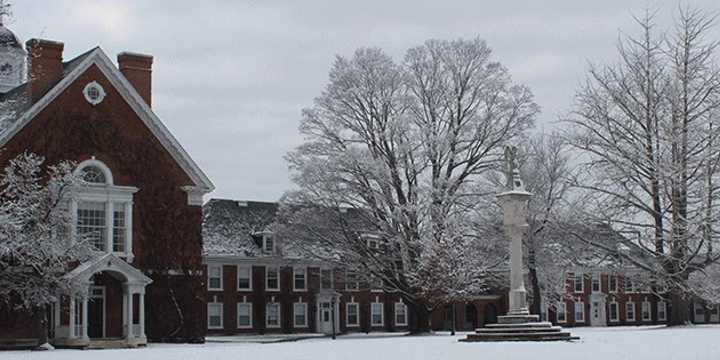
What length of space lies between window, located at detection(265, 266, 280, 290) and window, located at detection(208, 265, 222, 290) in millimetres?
3164

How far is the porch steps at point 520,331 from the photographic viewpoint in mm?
36875

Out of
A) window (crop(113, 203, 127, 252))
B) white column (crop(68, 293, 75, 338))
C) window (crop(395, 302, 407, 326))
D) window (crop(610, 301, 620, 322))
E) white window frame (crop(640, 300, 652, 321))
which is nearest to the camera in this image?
white column (crop(68, 293, 75, 338))

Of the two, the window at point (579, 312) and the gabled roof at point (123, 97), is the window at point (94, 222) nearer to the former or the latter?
the gabled roof at point (123, 97)

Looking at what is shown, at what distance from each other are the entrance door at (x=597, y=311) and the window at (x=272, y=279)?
26.4 metres

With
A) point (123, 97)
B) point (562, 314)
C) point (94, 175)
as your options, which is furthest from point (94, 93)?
point (562, 314)

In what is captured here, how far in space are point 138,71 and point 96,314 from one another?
10.7 meters

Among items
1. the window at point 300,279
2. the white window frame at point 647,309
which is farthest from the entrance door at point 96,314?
the white window frame at point 647,309

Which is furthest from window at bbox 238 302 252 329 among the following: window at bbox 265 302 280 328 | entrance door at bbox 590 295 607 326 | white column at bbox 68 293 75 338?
entrance door at bbox 590 295 607 326

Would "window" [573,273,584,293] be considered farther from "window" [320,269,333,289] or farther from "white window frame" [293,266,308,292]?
"white window frame" [293,266,308,292]

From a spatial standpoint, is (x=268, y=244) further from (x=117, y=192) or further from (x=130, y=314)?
(x=130, y=314)

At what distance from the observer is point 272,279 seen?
69750mm

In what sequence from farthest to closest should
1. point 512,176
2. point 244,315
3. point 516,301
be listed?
point 244,315 → point 512,176 → point 516,301

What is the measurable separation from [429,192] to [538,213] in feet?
22.5

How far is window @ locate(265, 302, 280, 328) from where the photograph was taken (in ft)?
226
